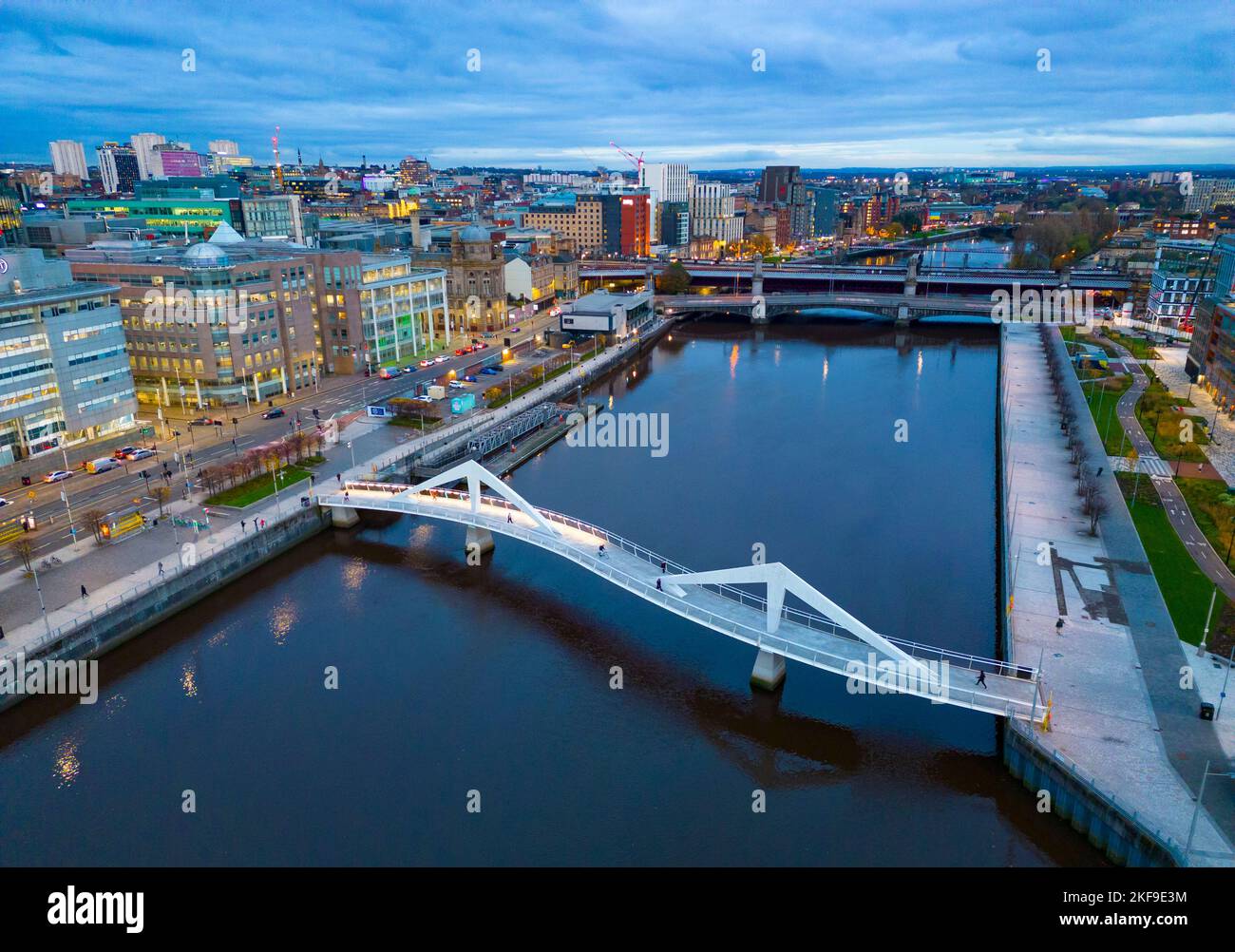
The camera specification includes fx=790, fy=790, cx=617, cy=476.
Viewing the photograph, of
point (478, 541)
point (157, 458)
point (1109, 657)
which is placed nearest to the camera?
point (1109, 657)

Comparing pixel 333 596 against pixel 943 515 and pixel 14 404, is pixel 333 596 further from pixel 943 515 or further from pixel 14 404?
pixel 943 515

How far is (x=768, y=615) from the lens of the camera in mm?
27375

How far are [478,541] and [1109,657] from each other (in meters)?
25.8

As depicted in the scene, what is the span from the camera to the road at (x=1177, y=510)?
32.1 metres

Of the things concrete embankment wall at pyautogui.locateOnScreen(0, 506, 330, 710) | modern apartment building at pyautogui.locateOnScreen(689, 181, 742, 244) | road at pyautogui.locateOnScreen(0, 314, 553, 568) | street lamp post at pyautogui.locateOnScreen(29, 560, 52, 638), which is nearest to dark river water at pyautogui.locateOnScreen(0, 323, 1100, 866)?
concrete embankment wall at pyautogui.locateOnScreen(0, 506, 330, 710)

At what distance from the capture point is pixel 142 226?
95500mm

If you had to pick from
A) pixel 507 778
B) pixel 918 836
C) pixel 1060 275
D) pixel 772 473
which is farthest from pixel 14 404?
pixel 1060 275

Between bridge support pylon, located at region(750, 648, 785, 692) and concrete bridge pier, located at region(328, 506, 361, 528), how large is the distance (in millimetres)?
23143

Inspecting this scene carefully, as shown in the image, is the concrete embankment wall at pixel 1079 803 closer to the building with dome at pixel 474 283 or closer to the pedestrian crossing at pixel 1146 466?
the pedestrian crossing at pixel 1146 466

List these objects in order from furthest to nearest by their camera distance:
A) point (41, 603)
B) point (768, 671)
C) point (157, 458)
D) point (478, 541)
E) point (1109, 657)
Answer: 1. point (157, 458)
2. point (478, 541)
3. point (41, 603)
4. point (768, 671)
5. point (1109, 657)

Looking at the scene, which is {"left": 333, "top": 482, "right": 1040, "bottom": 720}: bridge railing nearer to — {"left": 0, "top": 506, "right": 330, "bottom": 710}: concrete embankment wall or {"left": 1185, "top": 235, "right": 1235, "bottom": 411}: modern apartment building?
{"left": 0, "top": 506, "right": 330, "bottom": 710}: concrete embankment wall

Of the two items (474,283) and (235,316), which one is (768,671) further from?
(474,283)

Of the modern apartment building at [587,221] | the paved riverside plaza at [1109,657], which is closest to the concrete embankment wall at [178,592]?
the paved riverside plaza at [1109,657]

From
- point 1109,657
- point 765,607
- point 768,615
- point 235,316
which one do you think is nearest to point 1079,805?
point 1109,657
